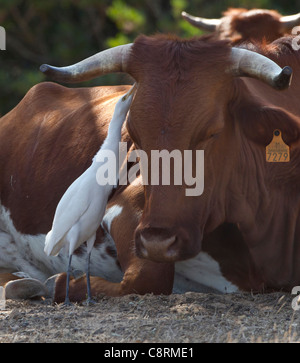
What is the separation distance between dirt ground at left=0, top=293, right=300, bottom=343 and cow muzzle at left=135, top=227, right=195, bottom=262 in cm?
32

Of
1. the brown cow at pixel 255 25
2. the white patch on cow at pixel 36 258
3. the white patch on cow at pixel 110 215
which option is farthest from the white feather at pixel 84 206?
the brown cow at pixel 255 25

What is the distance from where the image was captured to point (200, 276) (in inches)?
204

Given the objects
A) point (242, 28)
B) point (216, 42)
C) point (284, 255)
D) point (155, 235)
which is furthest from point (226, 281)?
point (242, 28)

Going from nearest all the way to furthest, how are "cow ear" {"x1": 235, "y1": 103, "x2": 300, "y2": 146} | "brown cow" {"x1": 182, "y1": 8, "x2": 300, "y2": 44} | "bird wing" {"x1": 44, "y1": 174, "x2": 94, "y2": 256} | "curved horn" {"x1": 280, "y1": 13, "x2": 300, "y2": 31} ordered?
"cow ear" {"x1": 235, "y1": 103, "x2": 300, "y2": 146}, "bird wing" {"x1": 44, "y1": 174, "x2": 94, "y2": 256}, "brown cow" {"x1": 182, "y1": 8, "x2": 300, "y2": 44}, "curved horn" {"x1": 280, "y1": 13, "x2": 300, "y2": 31}

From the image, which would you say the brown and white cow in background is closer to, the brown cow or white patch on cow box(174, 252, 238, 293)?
white patch on cow box(174, 252, 238, 293)

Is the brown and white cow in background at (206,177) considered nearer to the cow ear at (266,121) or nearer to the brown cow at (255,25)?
the cow ear at (266,121)

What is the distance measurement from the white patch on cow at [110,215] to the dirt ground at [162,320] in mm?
607

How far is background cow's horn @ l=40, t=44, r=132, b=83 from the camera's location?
463cm

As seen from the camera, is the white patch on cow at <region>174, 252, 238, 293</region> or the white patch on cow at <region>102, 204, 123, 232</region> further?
the white patch on cow at <region>102, 204, 123, 232</region>

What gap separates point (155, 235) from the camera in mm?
4191

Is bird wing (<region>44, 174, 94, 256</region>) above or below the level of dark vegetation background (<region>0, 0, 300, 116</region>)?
below

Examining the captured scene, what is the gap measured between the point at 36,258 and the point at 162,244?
89.2 inches

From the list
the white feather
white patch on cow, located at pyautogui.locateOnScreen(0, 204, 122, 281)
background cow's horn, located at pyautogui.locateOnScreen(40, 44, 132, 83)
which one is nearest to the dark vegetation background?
white patch on cow, located at pyautogui.locateOnScreen(0, 204, 122, 281)

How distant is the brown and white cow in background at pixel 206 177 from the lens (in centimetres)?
428
